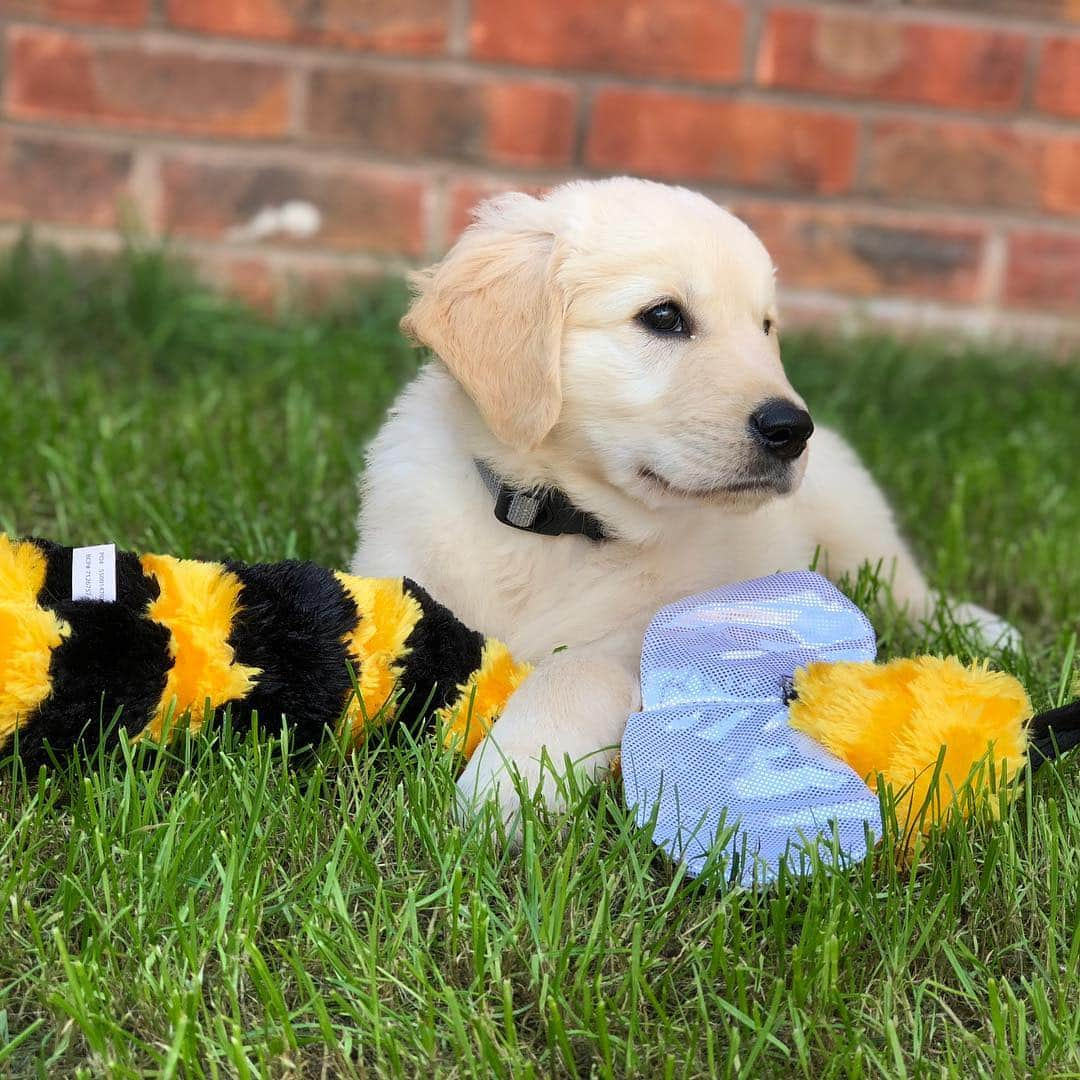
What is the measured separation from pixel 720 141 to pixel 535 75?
1.95 feet

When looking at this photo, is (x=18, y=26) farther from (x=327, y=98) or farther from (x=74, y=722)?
(x=74, y=722)

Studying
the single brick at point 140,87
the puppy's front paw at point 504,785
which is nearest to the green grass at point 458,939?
the puppy's front paw at point 504,785

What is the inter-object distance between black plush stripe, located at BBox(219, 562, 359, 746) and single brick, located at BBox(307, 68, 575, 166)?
262 cm

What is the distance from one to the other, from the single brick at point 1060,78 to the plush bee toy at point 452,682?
2.92 meters

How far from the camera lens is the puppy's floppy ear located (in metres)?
1.84

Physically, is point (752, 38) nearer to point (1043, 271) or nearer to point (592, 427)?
point (1043, 271)

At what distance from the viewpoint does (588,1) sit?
12.5ft

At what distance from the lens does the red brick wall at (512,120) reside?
379 centimetres

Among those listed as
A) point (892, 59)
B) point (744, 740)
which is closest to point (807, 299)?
point (892, 59)

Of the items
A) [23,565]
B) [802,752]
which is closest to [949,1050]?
[802,752]

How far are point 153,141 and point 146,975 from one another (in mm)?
3156

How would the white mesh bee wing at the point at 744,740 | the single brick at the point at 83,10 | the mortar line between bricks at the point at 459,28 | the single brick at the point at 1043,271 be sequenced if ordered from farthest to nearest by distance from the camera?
the single brick at the point at 1043,271 → the mortar line between bricks at the point at 459,28 → the single brick at the point at 83,10 → the white mesh bee wing at the point at 744,740

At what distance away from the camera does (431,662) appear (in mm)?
1669

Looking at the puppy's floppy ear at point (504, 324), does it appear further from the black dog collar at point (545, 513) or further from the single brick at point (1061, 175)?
the single brick at point (1061, 175)
